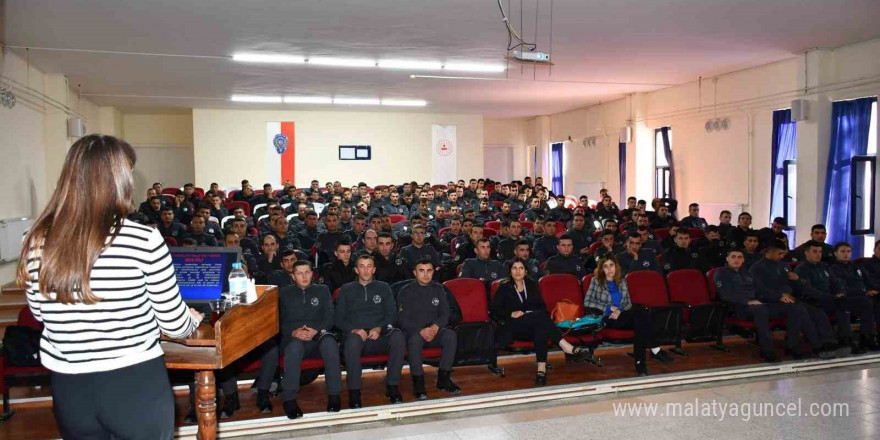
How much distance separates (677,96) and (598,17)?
20.7ft

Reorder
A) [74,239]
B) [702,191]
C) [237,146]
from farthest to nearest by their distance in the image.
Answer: [237,146]
[702,191]
[74,239]

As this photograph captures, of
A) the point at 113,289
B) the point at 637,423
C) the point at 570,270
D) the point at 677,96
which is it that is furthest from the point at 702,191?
the point at 113,289

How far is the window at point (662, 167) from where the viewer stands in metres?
13.4

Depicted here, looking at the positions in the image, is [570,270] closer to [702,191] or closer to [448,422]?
[448,422]

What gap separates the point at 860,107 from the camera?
898 cm

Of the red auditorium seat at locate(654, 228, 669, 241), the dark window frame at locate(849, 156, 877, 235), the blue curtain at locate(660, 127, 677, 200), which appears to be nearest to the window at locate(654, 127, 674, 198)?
the blue curtain at locate(660, 127, 677, 200)

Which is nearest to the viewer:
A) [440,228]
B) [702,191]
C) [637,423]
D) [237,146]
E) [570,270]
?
[637,423]

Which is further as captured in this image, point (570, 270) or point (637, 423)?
point (570, 270)

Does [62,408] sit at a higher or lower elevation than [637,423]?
higher

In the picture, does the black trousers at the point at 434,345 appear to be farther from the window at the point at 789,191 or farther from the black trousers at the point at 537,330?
the window at the point at 789,191

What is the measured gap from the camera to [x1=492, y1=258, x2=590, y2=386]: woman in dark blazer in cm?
539

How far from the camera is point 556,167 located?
18828mm

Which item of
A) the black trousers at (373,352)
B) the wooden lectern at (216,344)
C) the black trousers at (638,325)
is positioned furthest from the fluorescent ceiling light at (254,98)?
the wooden lectern at (216,344)

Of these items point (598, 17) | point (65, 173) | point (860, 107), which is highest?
point (598, 17)
